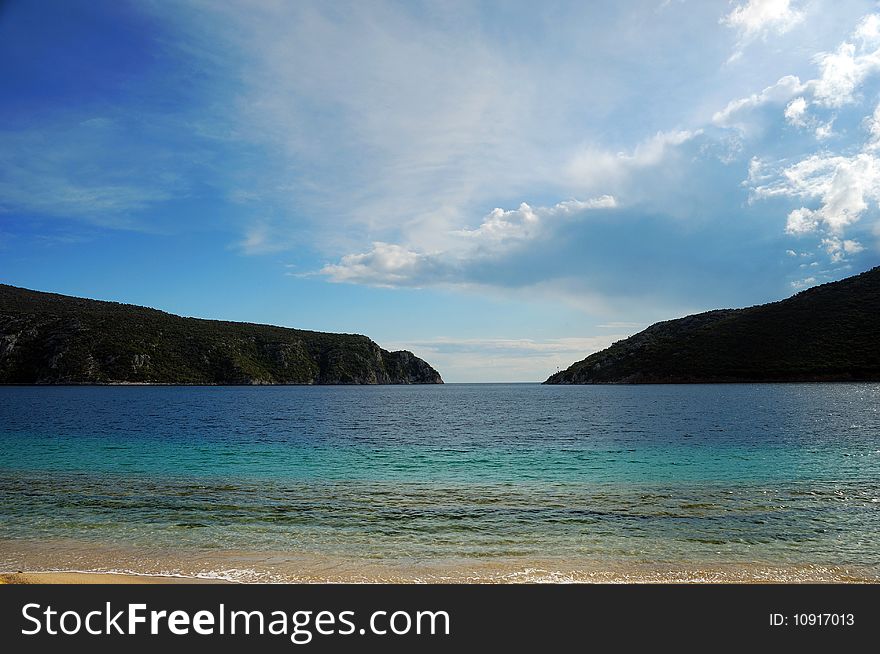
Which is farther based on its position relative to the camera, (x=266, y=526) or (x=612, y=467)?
(x=612, y=467)

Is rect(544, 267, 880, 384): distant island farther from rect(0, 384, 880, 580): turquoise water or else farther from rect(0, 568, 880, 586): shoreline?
rect(0, 568, 880, 586): shoreline

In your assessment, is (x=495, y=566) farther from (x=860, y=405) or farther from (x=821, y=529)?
(x=860, y=405)

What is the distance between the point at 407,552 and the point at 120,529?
34.9ft

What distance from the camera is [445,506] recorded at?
2225 cm

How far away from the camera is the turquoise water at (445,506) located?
Answer: 1520cm

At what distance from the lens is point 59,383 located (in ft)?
643

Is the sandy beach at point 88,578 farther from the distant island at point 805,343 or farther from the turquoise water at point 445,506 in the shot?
the distant island at point 805,343

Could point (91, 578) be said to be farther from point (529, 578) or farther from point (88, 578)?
point (529, 578)

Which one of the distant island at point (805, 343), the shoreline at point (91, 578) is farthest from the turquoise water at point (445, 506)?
the distant island at point (805, 343)

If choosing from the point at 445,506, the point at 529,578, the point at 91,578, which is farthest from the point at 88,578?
the point at 445,506

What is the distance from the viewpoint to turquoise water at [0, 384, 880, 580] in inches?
598

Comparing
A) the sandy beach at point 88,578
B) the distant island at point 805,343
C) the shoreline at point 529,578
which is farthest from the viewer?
the distant island at point 805,343

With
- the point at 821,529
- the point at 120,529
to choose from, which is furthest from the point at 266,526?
the point at 821,529

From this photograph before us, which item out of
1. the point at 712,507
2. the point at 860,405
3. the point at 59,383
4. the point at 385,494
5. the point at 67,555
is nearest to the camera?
the point at 67,555
